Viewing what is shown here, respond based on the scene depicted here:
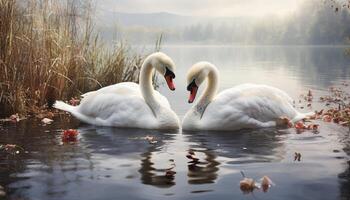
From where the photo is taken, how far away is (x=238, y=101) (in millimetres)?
10133

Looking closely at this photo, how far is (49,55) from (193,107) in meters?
3.48

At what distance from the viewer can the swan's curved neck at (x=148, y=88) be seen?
34.7 ft

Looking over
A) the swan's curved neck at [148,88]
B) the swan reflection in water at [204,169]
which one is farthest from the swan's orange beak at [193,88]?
the swan reflection in water at [204,169]

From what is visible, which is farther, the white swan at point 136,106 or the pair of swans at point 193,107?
the white swan at point 136,106

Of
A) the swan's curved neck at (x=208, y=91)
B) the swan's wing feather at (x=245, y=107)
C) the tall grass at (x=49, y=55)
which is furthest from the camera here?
the tall grass at (x=49, y=55)

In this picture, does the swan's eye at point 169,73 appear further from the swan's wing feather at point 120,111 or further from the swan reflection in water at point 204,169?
the swan reflection in water at point 204,169

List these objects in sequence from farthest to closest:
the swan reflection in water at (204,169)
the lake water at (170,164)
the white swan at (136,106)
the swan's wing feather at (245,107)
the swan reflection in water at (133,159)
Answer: the white swan at (136,106) < the swan's wing feather at (245,107) < the swan reflection in water at (204,169) < the swan reflection in water at (133,159) < the lake water at (170,164)

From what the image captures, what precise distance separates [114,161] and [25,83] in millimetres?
4735

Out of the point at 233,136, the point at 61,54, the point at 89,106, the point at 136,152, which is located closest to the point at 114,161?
the point at 136,152

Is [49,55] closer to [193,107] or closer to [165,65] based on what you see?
[165,65]

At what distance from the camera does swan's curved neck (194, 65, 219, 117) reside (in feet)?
34.4

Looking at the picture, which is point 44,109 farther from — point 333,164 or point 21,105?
point 333,164

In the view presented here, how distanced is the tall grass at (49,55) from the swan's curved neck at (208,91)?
10.5 ft

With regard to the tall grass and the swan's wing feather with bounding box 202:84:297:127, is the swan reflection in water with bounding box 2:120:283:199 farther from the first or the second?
the tall grass
